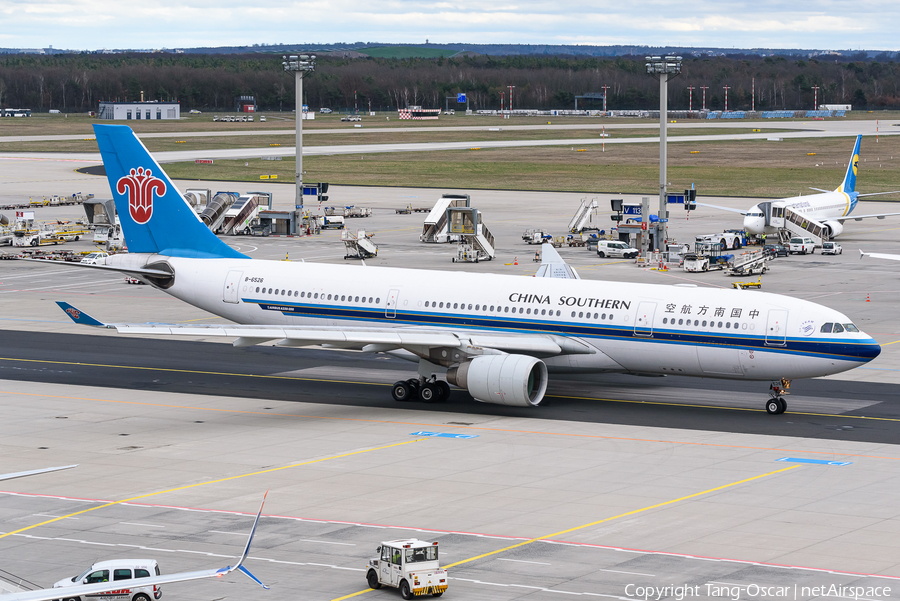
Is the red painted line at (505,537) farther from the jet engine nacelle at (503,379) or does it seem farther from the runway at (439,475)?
the jet engine nacelle at (503,379)

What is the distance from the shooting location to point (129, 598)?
71.7ft

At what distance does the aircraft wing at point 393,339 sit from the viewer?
40.3 meters

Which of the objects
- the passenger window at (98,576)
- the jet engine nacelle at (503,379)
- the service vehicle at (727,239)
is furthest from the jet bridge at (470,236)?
the passenger window at (98,576)

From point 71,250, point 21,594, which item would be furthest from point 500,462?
point 71,250

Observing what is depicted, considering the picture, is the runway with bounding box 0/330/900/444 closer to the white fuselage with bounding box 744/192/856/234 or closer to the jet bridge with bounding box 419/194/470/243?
the jet bridge with bounding box 419/194/470/243

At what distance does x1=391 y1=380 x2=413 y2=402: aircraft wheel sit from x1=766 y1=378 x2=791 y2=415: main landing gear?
1258 cm

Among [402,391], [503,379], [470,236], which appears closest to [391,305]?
[402,391]

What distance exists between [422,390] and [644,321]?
8.37 metres

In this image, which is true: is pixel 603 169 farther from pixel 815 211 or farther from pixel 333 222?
pixel 815 211

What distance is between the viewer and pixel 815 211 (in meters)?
94.9

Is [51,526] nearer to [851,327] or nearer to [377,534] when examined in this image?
[377,534]

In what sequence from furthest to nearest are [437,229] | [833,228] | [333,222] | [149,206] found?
1. [333,222]
2. [437,229]
3. [833,228]
4. [149,206]

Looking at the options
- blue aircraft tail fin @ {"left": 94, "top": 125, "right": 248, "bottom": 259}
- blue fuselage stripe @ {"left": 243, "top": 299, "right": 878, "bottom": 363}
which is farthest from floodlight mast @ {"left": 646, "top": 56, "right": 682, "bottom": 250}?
blue fuselage stripe @ {"left": 243, "top": 299, "right": 878, "bottom": 363}

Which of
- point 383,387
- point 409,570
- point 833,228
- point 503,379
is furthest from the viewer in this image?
point 833,228
